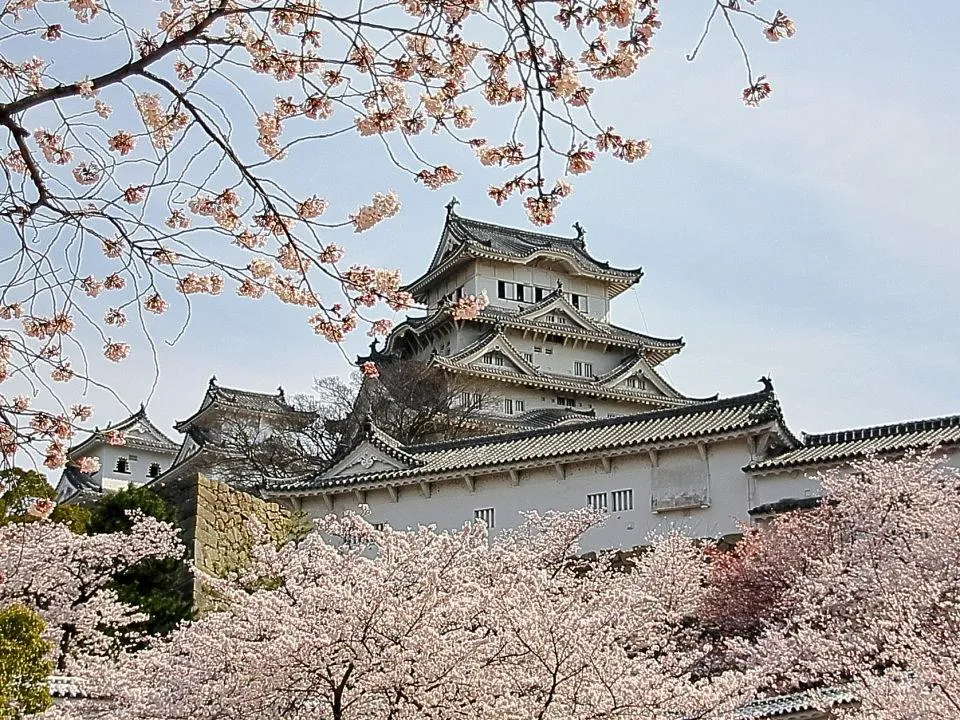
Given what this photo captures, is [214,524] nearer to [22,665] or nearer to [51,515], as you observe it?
[51,515]

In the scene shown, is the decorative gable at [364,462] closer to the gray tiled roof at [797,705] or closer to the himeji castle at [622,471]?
the himeji castle at [622,471]

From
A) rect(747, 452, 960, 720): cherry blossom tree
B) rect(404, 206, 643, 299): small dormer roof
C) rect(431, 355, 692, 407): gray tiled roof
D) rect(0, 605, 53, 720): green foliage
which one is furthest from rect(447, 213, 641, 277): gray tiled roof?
rect(0, 605, 53, 720): green foliage

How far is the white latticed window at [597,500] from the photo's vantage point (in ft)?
61.2

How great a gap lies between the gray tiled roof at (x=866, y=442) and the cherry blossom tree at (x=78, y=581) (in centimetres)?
847

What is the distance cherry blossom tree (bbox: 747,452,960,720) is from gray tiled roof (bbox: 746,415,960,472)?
0.98 feet

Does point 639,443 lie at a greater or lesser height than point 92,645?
greater

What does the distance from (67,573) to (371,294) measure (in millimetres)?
12068

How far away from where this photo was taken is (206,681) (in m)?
9.48

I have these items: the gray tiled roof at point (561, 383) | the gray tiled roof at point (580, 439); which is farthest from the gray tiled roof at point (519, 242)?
the gray tiled roof at point (580, 439)

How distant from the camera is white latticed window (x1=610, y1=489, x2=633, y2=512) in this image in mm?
18531

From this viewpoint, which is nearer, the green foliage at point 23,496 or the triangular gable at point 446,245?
the green foliage at point 23,496

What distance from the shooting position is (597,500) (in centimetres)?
1877

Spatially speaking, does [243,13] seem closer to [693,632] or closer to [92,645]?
[693,632]

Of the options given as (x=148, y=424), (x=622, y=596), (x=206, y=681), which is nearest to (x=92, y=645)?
(x=206, y=681)
